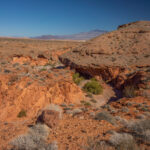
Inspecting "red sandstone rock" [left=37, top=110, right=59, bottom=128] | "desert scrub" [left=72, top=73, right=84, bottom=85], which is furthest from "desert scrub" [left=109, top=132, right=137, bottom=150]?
"desert scrub" [left=72, top=73, right=84, bottom=85]

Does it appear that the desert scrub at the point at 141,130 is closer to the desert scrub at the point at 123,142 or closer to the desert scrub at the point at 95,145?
the desert scrub at the point at 123,142

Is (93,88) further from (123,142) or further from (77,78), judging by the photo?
(123,142)

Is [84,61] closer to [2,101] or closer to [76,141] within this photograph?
[2,101]

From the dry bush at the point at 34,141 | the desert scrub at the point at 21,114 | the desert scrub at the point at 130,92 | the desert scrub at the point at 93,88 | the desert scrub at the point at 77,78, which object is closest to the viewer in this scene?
the dry bush at the point at 34,141

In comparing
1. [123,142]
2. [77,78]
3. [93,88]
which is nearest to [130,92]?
[93,88]

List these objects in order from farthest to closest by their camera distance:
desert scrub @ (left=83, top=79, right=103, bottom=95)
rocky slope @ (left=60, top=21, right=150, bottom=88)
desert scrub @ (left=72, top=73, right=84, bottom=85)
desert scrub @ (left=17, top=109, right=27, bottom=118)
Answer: desert scrub @ (left=72, top=73, right=84, bottom=85) < rocky slope @ (left=60, top=21, right=150, bottom=88) < desert scrub @ (left=83, top=79, right=103, bottom=95) < desert scrub @ (left=17, top=109, right=27, bottom=118)

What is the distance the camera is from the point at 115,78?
926 cm

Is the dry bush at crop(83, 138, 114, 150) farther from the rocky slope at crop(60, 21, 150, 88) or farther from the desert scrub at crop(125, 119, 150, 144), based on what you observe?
the rocky slope at crop(60, 21, 150, 88)

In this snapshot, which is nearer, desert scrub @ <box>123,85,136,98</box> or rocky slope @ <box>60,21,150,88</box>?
desert scrub @ <box>123,85,136,98</box>

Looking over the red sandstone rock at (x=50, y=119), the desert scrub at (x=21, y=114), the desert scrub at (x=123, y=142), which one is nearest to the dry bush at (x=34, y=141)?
the red sandstone rock at (x=50, y=119)

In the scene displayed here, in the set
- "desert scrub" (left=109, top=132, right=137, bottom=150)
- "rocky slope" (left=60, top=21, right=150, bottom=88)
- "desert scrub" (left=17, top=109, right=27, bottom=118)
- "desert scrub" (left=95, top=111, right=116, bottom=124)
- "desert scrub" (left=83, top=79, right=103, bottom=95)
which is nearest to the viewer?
"desert scrub" (left=109, top=132, right=137, bottom=150)

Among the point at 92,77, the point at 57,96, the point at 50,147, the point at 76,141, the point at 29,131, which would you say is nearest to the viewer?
the point at 50,147

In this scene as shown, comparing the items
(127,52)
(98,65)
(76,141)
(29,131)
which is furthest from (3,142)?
(127,52)

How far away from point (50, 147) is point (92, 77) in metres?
7.45
